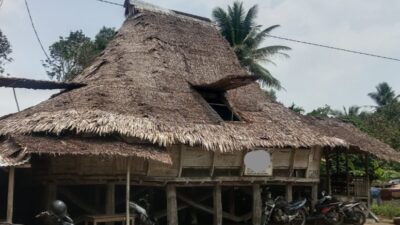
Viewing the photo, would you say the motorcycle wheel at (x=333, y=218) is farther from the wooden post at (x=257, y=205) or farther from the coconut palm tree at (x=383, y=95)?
the coconut palm tree at (x=383, y=95)

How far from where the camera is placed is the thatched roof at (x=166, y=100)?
1111 centimetres

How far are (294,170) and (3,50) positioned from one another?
18.6 m

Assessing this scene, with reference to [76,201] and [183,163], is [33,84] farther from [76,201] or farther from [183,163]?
[183,163]

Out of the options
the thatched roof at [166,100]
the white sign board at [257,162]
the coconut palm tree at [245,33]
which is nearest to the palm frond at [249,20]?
the coconut palm tree at [245,33]

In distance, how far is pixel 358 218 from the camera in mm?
14266

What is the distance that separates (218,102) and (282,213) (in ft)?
12.8

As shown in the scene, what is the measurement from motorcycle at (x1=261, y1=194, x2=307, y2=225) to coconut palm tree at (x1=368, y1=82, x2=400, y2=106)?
32862mm

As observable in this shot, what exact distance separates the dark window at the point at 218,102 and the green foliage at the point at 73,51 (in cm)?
1433

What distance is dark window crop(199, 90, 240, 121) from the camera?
14.7 m

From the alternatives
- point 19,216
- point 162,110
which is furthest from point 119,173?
point 19,216

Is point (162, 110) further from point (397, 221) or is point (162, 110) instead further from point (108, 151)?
point (397, 221)

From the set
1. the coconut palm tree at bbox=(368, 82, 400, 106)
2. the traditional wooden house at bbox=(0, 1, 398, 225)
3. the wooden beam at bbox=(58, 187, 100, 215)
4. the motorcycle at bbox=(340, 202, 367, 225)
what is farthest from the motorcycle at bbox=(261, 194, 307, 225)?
the coconut palm tree at bbox=(368, 82, 400, 106)

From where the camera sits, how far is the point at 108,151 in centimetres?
1019

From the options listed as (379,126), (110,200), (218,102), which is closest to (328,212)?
(218,102)
